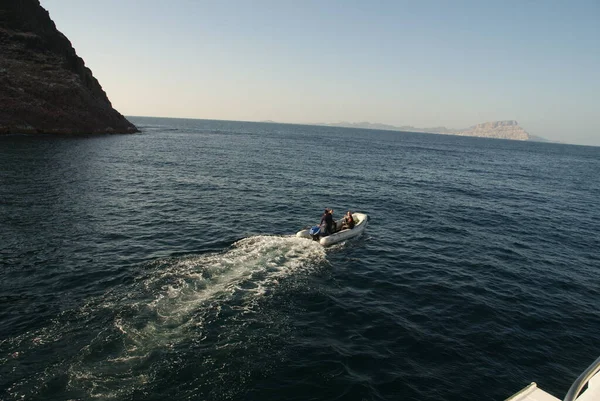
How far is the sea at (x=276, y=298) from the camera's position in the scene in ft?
36.4

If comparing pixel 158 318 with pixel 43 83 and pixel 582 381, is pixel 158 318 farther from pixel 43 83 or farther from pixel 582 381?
pixel 43 83

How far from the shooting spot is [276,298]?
16.0 meters

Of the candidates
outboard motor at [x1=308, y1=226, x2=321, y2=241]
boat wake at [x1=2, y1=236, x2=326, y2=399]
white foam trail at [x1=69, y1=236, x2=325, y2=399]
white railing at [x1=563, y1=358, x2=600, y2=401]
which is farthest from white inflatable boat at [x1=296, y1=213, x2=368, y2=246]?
white railing at [x1=563, y1=358, x2=600, y2=401]

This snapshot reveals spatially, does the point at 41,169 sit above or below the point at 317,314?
above

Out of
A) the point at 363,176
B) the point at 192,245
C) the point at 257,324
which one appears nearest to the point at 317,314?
the point at 257,324

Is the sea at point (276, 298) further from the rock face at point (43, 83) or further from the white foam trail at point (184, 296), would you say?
the rock face at point (43, 83)

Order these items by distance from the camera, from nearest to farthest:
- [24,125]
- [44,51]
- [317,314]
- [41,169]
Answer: [317,314], [41,169], [24,125], [44,51]

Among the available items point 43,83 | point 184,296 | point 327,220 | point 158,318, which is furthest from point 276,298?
point 43,83

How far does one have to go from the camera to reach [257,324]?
547 inches

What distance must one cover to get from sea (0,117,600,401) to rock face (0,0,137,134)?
137ft

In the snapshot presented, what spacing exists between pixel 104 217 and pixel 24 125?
56128 mm

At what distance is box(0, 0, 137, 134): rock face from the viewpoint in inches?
2625

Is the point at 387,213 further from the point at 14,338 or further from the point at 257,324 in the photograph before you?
the point at 14,338

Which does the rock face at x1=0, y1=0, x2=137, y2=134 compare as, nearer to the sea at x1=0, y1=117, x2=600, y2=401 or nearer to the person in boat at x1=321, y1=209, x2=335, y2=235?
the sea at x1=0, y1=117, x2=600, y2=401
